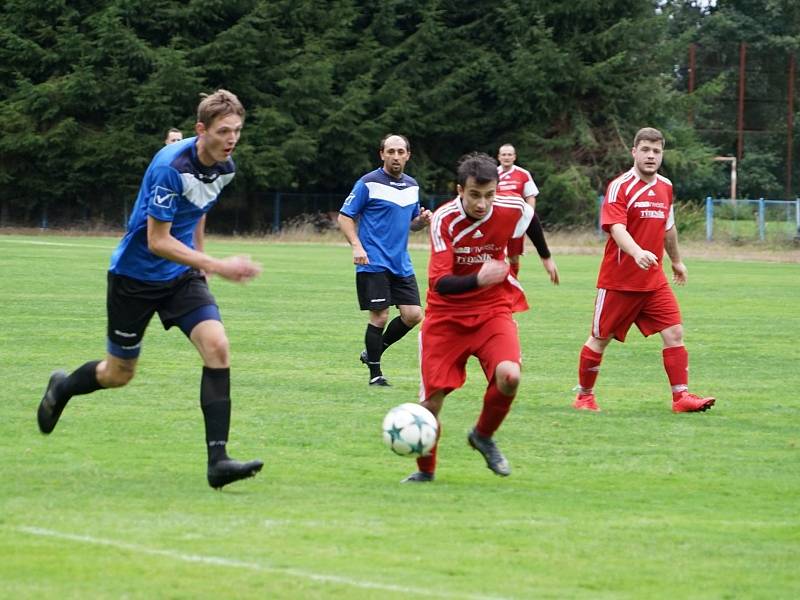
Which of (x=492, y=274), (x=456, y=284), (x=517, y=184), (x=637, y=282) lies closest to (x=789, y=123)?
(x=517, y=184)

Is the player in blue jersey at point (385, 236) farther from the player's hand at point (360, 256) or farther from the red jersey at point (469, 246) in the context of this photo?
the red jersey at point (469, 246)

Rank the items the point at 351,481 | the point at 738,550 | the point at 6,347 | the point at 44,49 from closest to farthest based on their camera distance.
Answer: the point at 738,550, the point at 351,481, the point at 6,347, the point at 44,49

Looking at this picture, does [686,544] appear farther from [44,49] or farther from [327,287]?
[44,49]

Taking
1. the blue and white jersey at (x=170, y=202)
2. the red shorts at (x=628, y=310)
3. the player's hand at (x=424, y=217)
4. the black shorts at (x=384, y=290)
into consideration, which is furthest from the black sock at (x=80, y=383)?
the red shorts at (x=628, y=310)

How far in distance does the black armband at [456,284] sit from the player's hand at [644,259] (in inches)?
103

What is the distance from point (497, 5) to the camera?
2037 inches

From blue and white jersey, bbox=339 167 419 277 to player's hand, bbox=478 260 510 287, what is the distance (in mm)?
4663

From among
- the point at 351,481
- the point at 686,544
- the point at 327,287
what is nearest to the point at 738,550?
the point at 686,544

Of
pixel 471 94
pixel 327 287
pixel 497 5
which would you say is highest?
pixel 497 5

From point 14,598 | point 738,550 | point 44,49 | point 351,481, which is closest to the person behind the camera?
point 14,598

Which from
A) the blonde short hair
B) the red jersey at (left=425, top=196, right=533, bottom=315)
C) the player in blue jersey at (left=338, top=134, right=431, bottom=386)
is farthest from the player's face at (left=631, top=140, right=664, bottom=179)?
the blonde short hair

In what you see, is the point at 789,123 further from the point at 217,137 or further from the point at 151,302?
the point at 217,137

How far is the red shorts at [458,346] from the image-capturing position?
24.1 ft

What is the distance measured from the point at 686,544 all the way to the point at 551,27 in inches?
1799
